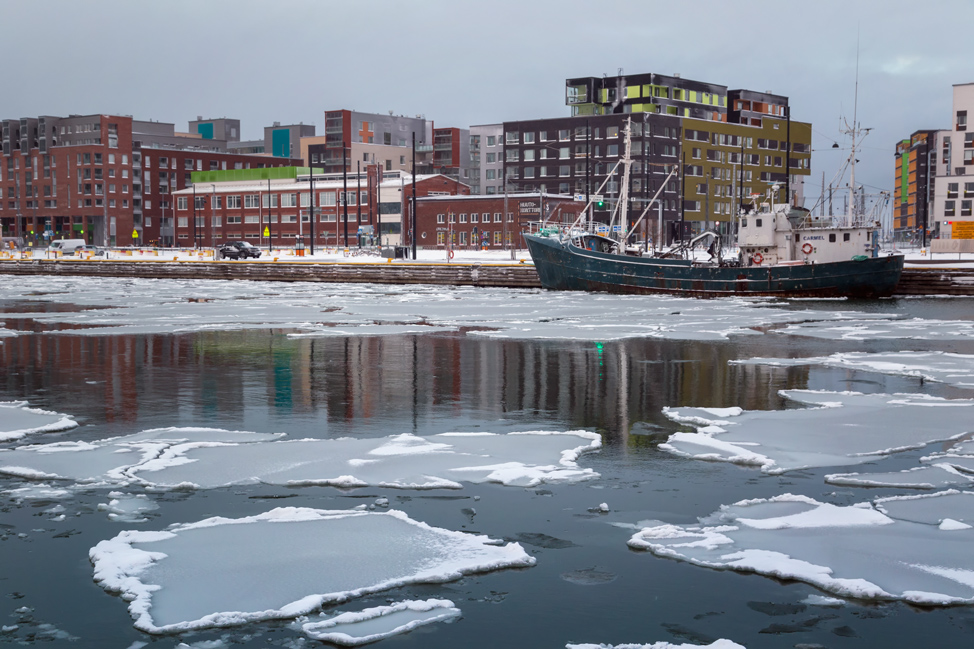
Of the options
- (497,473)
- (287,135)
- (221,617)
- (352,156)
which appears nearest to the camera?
(221,617)

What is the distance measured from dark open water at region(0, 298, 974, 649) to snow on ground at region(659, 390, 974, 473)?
0.41m

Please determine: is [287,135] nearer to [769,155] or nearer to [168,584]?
[769,155]

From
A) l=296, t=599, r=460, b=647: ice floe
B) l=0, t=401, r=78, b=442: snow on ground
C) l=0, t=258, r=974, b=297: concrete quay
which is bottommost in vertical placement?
l=296, t=599, r=460, b=647: ice floe

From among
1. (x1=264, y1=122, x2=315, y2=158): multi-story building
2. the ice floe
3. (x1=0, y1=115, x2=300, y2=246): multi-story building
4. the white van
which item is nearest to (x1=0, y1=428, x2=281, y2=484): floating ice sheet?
the ice floe

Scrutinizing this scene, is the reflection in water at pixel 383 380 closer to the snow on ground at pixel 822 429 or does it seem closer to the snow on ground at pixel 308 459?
the snow on ground at pixel 822 429

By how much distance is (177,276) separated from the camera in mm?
66062

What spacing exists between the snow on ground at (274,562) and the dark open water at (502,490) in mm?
141

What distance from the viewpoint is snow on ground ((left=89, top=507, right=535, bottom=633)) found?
242 inches

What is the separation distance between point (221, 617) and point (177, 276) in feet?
208

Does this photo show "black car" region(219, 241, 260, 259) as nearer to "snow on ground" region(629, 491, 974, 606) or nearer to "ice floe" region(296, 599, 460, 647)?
"snow on ground" region(629, 491, 974, 606)

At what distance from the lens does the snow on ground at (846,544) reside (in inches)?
257

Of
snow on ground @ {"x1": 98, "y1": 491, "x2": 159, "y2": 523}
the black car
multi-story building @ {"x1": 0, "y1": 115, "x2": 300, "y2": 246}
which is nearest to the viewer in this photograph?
snow on ground @ {"x1": 98, "y1": 491, "x2": 159, "y2": 523}

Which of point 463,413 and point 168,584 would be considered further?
point 463,413

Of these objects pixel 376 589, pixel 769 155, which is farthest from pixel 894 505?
pixel 769 155
